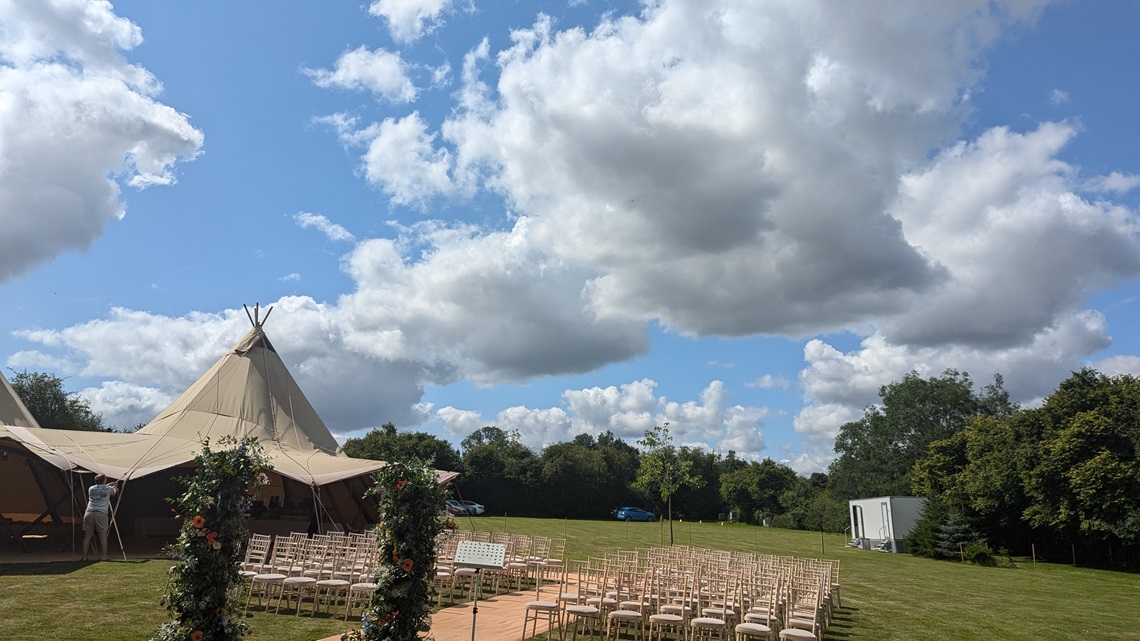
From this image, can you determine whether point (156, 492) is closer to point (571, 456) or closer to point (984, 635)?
point (984, 635)

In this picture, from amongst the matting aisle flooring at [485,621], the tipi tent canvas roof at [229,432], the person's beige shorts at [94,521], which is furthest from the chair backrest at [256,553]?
the tipi tent canvas roof at [229,432]

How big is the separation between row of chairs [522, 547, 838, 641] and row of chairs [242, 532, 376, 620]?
2.58 m

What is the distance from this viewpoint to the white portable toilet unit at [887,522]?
31.5 meters

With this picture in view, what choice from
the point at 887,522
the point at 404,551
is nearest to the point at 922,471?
the point at 887,522

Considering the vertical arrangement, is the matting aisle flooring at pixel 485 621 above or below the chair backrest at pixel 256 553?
below

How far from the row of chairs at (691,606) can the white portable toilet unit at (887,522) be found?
22704mm

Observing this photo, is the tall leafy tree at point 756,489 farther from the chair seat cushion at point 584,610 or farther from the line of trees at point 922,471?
the chair seat cushion at point 584,610

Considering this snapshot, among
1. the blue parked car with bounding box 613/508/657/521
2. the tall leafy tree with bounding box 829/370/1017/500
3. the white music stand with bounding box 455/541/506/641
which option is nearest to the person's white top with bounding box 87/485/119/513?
the white music stand with bounding box 455/541/506/641

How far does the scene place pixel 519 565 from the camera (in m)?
13.0

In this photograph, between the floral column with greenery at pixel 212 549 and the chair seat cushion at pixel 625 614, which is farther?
the chair seat cushion at pixel 625 614

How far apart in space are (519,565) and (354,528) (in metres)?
11.7

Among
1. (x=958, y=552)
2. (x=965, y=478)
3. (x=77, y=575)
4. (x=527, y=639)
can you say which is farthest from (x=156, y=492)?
(x=965, y=478)

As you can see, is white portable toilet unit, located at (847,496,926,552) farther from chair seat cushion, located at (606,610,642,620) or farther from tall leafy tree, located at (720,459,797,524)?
chair seat cushion, located at (606,610,642,620)

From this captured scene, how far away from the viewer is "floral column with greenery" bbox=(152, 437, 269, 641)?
20.7 ft
